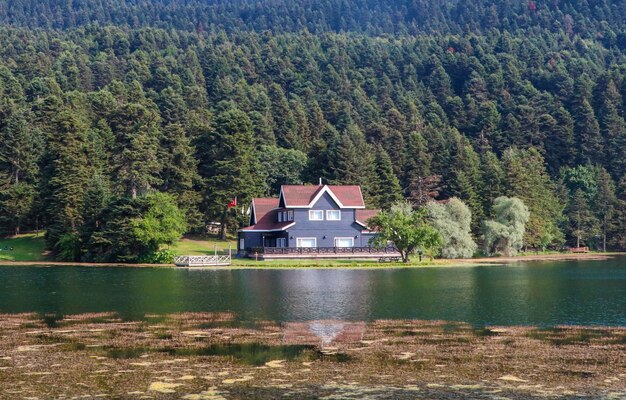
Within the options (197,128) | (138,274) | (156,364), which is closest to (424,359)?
(156,364)

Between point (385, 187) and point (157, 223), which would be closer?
point (157, 223)

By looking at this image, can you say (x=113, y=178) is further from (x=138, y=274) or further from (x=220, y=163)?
(x=138, y=274)

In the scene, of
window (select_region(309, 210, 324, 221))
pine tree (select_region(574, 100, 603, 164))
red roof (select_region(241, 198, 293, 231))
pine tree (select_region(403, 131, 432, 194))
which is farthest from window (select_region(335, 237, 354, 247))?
pine tree (select_region(574, 100, 603, 164))

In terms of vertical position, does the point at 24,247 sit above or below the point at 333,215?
below

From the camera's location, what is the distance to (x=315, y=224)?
92938 millimetres

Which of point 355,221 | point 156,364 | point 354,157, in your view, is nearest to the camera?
point 156,364

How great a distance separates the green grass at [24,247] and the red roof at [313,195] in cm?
3006

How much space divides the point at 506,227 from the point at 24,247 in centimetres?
6197

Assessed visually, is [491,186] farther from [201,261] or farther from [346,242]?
[201,261]

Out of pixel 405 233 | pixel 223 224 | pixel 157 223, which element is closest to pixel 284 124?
pixel 223 224

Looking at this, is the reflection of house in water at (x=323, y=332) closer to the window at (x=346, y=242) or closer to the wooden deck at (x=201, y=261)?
the wooden deck at (x=201, y=261)

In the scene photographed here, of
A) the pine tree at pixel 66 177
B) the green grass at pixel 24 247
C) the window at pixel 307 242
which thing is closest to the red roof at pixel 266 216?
the window at pixel 307 242

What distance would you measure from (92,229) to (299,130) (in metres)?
81.9

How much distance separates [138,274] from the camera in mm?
70438
